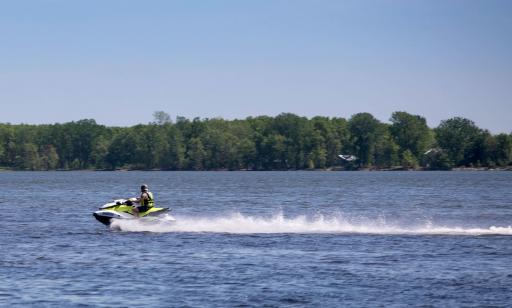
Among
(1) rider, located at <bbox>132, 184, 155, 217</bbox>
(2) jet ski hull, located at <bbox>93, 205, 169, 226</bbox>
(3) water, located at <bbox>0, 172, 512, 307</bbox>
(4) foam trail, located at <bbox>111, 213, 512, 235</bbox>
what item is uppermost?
(1) rider, located at <bbox>132, 184, 155, 217</bbox>

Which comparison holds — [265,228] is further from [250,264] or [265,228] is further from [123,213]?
[250,264]

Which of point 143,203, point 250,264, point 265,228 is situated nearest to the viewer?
point 250,264

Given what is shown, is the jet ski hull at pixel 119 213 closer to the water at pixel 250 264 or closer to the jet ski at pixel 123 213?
the jet ski at pixel 123 213

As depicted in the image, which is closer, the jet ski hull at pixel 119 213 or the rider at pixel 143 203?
the rider at pixel 143 203

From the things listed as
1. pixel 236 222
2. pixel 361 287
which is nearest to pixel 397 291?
pixel 361 287

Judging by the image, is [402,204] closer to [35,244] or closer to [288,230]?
[288,230]

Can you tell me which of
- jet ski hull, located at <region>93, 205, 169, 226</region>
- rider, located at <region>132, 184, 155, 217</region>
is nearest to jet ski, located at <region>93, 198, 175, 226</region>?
jet ski hull, located at <region>93, 205, 169, 226</region>

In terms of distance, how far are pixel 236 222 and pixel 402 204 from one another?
32.1 m

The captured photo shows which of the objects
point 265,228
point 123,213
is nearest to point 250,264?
point 265,228

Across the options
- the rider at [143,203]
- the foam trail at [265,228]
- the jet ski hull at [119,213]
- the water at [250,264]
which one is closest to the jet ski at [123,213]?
the jet ski hull at [119,213]

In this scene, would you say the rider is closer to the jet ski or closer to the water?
the jet ski

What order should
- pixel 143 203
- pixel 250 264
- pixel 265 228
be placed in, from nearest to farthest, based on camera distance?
pixel 250 264, pixel 143 203, pixel 265 228

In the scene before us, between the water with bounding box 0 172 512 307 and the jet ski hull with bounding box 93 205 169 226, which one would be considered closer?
the water with bounding box 0 172 512 307

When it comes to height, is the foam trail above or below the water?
above
